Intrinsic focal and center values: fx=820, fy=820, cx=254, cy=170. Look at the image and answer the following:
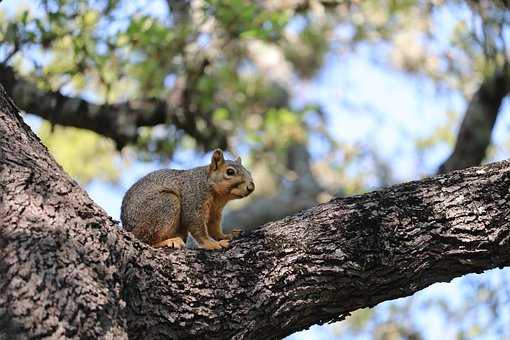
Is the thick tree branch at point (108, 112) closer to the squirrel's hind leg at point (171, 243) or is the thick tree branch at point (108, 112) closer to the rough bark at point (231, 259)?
the squirrel's hind leg at point (171, 243)

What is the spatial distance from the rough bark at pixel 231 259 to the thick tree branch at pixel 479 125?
3.44 metres

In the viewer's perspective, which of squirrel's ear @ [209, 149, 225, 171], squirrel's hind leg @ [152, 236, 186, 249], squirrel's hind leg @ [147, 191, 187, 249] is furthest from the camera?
squirrel's ear @ [209, 149, 225, 171]

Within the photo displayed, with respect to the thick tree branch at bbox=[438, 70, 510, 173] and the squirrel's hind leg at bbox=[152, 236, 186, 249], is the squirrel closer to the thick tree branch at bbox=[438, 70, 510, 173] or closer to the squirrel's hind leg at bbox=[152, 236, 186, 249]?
the squirrel's hind leg at bbox=[152, 236, 186, 249]

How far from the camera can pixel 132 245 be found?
3592 mm

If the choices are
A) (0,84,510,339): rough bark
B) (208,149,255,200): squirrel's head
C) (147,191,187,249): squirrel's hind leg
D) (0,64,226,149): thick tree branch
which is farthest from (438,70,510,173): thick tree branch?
(0,84,510,339): rough bark

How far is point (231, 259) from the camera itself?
149 inches

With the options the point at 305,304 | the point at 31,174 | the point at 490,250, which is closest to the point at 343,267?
the point at 305,304

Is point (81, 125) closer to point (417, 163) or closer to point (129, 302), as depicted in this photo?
point (129, 302)

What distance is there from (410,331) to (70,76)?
6171 mm

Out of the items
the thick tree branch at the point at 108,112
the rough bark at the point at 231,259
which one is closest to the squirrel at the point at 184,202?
the rough bark at the point at 231,259

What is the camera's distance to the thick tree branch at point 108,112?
21.8ft

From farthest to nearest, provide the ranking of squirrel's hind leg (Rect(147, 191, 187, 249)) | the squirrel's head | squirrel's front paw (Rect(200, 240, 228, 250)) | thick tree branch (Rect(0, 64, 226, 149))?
thick tree branch (Rect(0, 64, 226, 149)) < the squirrel's head < squirrel's hind leg (Rect(147, 191, 187, 249)) < squirrel's front paw (Rect(200, 240, 228, 250))

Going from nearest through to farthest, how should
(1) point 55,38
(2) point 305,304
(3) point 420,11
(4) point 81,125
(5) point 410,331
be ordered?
(2) point 305,304
(1) point 55,38
(4) point 81,125
(3) point 420,11
(5) point 410,331

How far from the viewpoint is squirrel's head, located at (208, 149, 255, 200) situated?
17.3 feet
